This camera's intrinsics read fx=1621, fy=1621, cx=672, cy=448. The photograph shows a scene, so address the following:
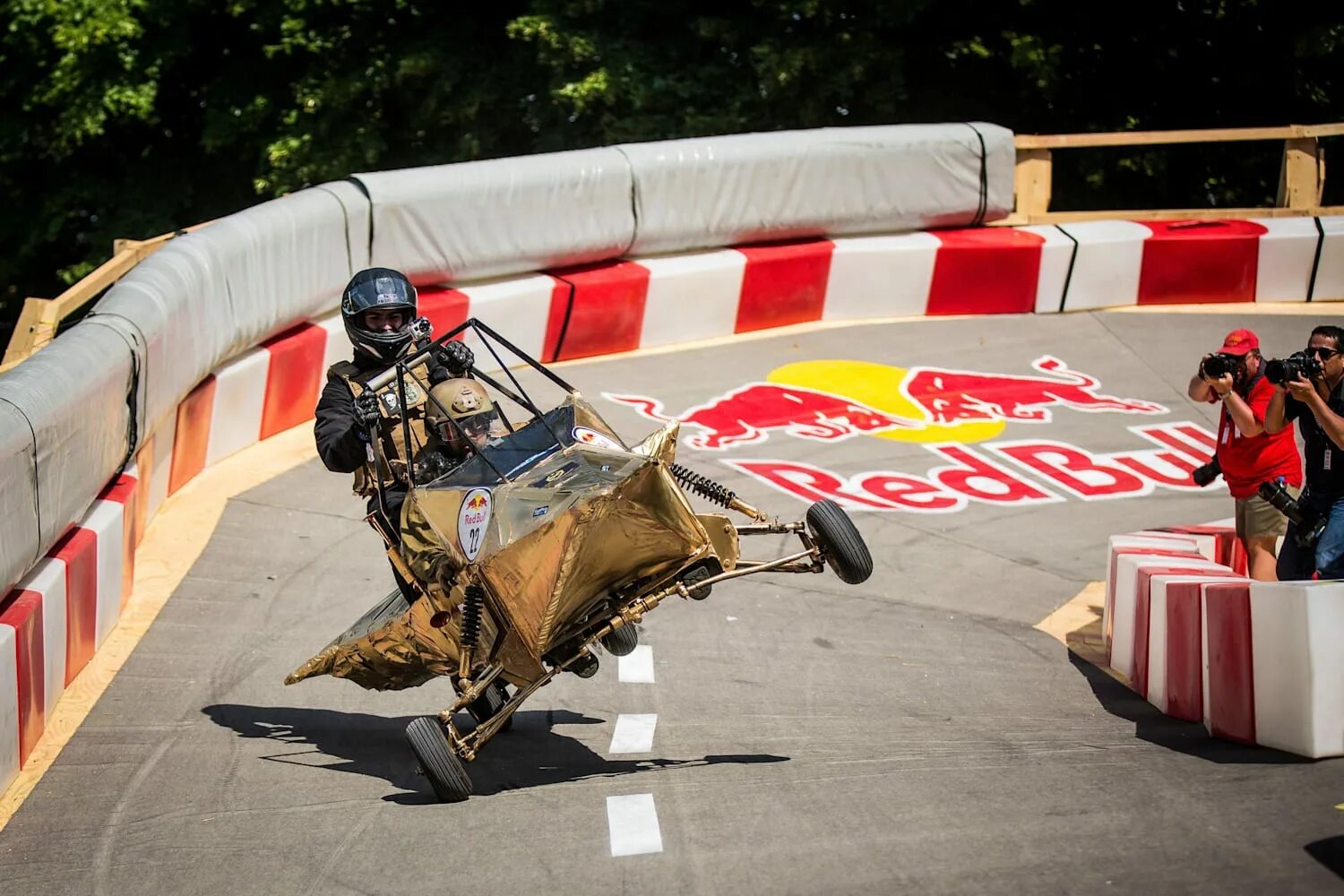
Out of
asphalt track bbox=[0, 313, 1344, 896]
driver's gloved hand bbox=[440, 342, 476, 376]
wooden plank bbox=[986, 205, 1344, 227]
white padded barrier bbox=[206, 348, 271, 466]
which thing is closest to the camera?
asphalt track bbox=[0, 313, 1344, 896]

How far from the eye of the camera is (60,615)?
7012 mm

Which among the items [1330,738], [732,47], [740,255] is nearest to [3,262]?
[732,47]

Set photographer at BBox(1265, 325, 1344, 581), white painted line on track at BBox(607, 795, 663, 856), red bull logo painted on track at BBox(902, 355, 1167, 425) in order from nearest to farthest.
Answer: white painted line on track at BBox(607, 795, 663, 856) < photographer at BBox(1265, 325, 1344, 581) < red bull logo painted on track at BBox(902, 355, 1167, 425)

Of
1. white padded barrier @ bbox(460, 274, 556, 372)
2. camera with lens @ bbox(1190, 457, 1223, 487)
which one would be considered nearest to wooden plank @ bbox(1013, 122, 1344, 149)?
white padded barrier @ bbox(460, 274, 556, 372)

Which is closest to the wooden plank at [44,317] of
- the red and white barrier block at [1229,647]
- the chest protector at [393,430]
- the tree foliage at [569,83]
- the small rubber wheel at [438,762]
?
the chest protector at [393,430]

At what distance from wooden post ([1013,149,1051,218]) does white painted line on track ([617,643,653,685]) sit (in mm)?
8306

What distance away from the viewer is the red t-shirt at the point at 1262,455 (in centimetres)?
814

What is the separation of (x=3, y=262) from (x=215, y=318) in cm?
1464

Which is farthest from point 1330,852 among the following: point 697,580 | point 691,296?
point 691,296

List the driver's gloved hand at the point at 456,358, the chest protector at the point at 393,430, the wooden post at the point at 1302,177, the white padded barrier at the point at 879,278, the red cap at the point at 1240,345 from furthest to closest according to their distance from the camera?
the wooden post at the point at 1302,177, the white padded barrier at the point at 879,278, the red cap at the point at 1240,345, the chest protector at the point at 393,430, the driver's gloved hand at the point at 456,358

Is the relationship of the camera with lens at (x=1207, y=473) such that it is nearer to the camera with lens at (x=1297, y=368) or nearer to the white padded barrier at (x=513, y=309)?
the camera with lens at (x=1297, y=368)

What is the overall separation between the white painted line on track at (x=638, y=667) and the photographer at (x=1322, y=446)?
300cm

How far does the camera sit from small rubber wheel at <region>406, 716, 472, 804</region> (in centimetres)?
595

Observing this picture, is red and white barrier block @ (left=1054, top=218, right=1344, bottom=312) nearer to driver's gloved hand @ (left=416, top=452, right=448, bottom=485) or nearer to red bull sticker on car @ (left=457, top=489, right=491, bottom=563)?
driver's gloved hand @ (left=416, top=452, right=448, bottom=485)
